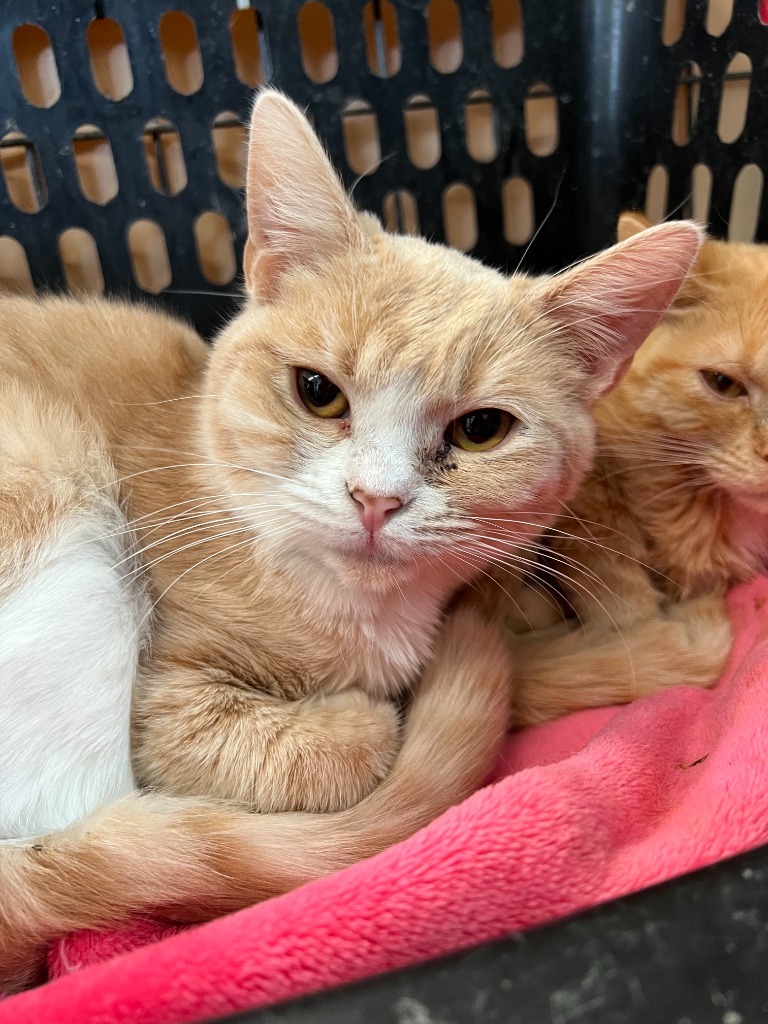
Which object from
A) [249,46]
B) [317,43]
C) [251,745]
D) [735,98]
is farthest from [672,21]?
[251,745]

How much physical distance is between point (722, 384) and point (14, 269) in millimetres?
1197

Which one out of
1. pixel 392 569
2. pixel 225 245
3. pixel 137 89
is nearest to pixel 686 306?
pixel 392 569

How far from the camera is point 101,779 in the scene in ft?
3.17

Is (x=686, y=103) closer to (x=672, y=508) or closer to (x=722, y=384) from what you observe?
(x=722, y=384)

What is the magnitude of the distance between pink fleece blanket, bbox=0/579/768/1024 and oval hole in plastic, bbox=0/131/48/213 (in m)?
1.16

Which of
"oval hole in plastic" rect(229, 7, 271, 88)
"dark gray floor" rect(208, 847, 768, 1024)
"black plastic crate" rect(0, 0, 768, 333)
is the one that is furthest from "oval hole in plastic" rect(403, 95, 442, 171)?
"dark gray floor" rect(208, 847, 768, 1024)

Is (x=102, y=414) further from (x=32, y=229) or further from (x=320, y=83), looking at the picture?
(x=320, y=83)

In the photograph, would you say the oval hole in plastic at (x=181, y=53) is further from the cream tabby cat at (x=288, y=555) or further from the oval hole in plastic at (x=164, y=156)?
the cream tabby cat at (x=288, y=555)

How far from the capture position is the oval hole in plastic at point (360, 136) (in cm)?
143

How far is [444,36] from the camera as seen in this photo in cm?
147

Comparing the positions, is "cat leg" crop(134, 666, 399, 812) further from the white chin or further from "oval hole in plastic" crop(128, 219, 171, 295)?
"oval hole in plastic" crop(128, 219, 171, 295)

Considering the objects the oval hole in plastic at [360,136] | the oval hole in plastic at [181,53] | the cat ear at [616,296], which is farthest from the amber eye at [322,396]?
the oval hole in plastic at [181,53]

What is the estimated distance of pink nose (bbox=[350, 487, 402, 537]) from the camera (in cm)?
84

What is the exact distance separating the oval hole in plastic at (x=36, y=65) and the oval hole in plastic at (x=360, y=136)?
0.48 m
